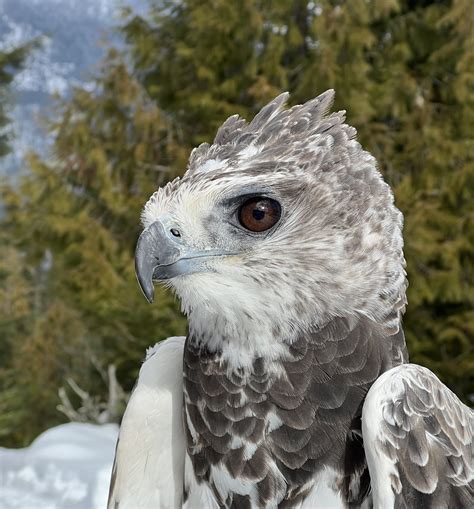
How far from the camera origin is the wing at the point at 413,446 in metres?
1.86

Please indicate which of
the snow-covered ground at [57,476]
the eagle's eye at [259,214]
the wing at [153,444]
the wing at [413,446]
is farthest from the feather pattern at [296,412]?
the snow-covered ground at [57,476]

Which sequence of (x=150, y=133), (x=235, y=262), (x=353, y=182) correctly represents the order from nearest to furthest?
(x=235, y=262)
(x=353, y=182)
(x=150, y=133)

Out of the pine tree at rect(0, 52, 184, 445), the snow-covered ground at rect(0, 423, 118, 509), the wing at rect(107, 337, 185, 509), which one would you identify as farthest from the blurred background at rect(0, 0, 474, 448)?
the wing at rect(107, 337, 185, 509)

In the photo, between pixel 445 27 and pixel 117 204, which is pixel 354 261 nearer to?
pixel 117 204

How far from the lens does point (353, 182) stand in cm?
213

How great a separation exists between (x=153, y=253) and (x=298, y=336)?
0.54 metres

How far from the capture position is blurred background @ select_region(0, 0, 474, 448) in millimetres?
8695

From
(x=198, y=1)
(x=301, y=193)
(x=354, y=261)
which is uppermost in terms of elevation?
(x=198, y=1)

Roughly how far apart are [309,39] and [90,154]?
361 centimetres

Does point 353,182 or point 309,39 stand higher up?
point 309,39

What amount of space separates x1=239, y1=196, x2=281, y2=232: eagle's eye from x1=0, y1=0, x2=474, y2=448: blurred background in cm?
650

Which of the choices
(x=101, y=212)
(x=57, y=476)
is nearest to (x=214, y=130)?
(x=101, y=212)

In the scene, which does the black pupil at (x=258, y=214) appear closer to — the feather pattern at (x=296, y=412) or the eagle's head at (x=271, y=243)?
the eagle's head at (x=271, y=243)

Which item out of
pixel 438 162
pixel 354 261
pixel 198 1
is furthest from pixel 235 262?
pixel 198 1
